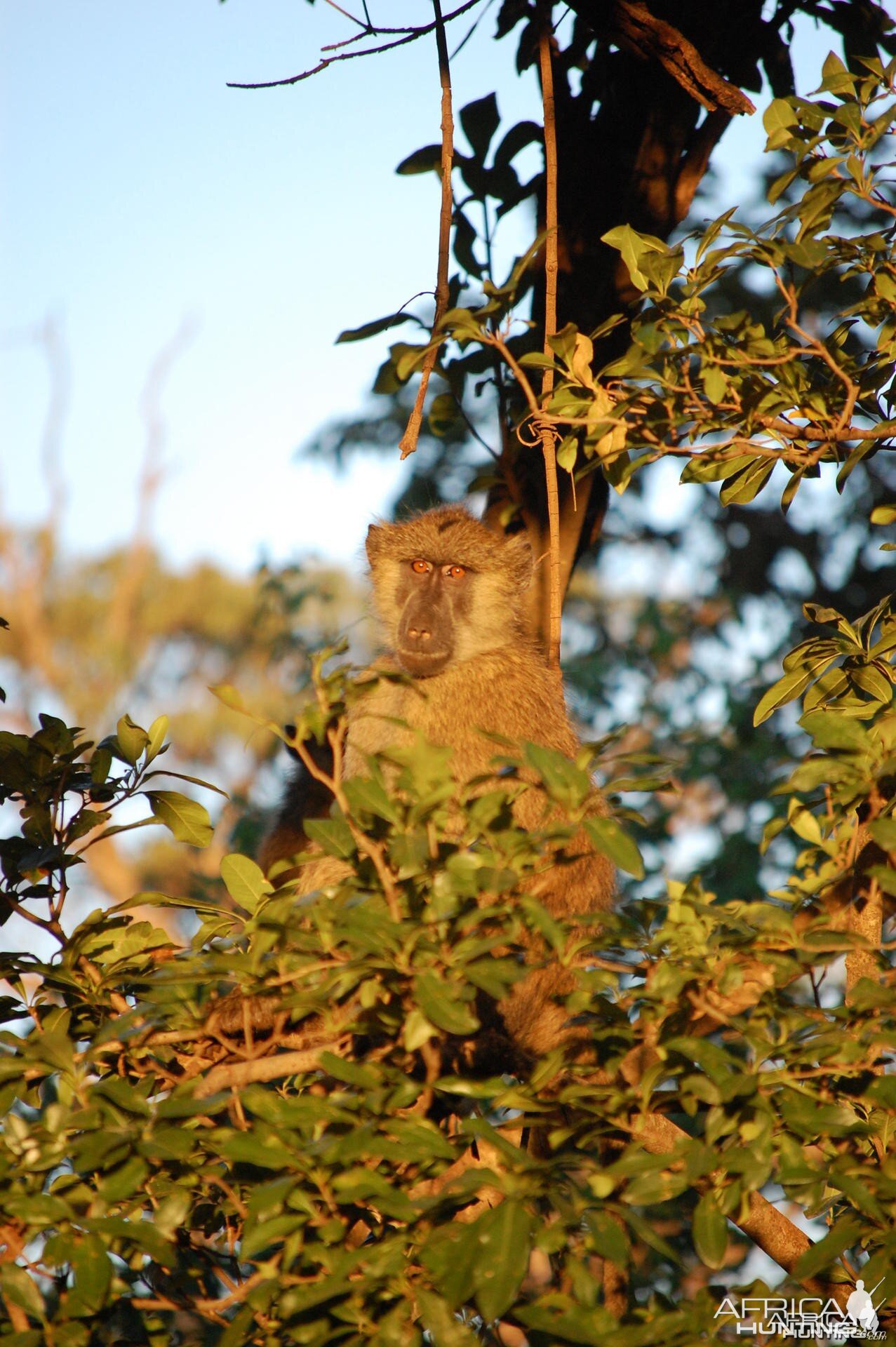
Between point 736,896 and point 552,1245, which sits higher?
point 736,896

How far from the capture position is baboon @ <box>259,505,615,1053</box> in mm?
3227

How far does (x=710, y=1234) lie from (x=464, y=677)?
2.31 metres

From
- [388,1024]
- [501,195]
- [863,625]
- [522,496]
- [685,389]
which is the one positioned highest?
[501,195]

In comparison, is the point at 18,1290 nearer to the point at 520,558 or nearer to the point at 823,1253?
the point at 823,1253

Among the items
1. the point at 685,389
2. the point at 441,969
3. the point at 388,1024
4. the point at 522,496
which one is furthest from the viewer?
the point at 522,496

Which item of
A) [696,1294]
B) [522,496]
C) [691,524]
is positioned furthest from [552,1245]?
[691,524]

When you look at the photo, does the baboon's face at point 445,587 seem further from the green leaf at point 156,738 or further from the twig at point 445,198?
the green leaf at point 156,738

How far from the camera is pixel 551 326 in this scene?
8.96 feet

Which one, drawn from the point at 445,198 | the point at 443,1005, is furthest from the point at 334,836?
the point at 445,198

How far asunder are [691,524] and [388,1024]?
6307 millimetres

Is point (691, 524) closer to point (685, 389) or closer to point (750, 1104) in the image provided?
point (685, 389)

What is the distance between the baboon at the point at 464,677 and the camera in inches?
127

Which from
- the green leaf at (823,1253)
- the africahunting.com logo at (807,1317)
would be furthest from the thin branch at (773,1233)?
the green leaf at (823,1253)

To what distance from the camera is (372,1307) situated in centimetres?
163
